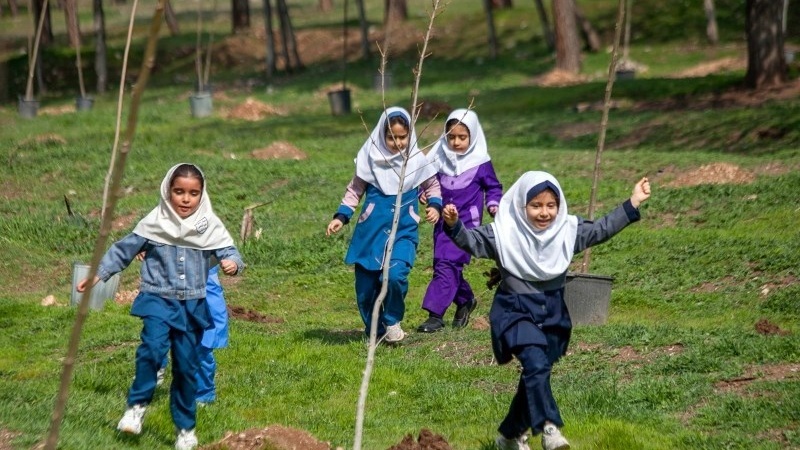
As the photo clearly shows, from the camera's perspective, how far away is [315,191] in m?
17.7

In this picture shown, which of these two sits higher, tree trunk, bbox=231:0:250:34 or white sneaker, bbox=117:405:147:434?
white sneaker, bbox=117:405:147:434

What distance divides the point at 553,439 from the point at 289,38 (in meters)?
35.1

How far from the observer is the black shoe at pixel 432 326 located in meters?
10.5

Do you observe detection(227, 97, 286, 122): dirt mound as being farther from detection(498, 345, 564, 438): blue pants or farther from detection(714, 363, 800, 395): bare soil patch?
detection(498, 345, 564, 438): blue pants

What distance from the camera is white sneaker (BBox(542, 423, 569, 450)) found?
6262 millimetres

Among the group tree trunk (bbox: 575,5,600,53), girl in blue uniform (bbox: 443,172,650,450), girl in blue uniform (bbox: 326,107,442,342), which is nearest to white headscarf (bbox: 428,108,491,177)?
girl in blue uniform (bbox: 326,107,442,342)

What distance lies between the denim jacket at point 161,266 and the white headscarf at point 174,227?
0.04m

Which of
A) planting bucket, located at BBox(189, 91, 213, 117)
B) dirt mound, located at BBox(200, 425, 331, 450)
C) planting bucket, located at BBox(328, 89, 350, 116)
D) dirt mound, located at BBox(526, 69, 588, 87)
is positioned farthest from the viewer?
dirt mound, located at BBox(526, 69, 588, 87)

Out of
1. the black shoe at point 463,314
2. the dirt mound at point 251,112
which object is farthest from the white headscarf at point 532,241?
the dirt mound at point 251,112

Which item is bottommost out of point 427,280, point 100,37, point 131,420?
point 100,37

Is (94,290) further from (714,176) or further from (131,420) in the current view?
(714,176)

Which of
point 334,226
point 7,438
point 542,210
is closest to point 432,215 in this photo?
point 334,226

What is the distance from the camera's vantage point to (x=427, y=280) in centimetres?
1340

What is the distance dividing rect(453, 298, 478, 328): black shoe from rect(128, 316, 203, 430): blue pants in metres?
4.19
